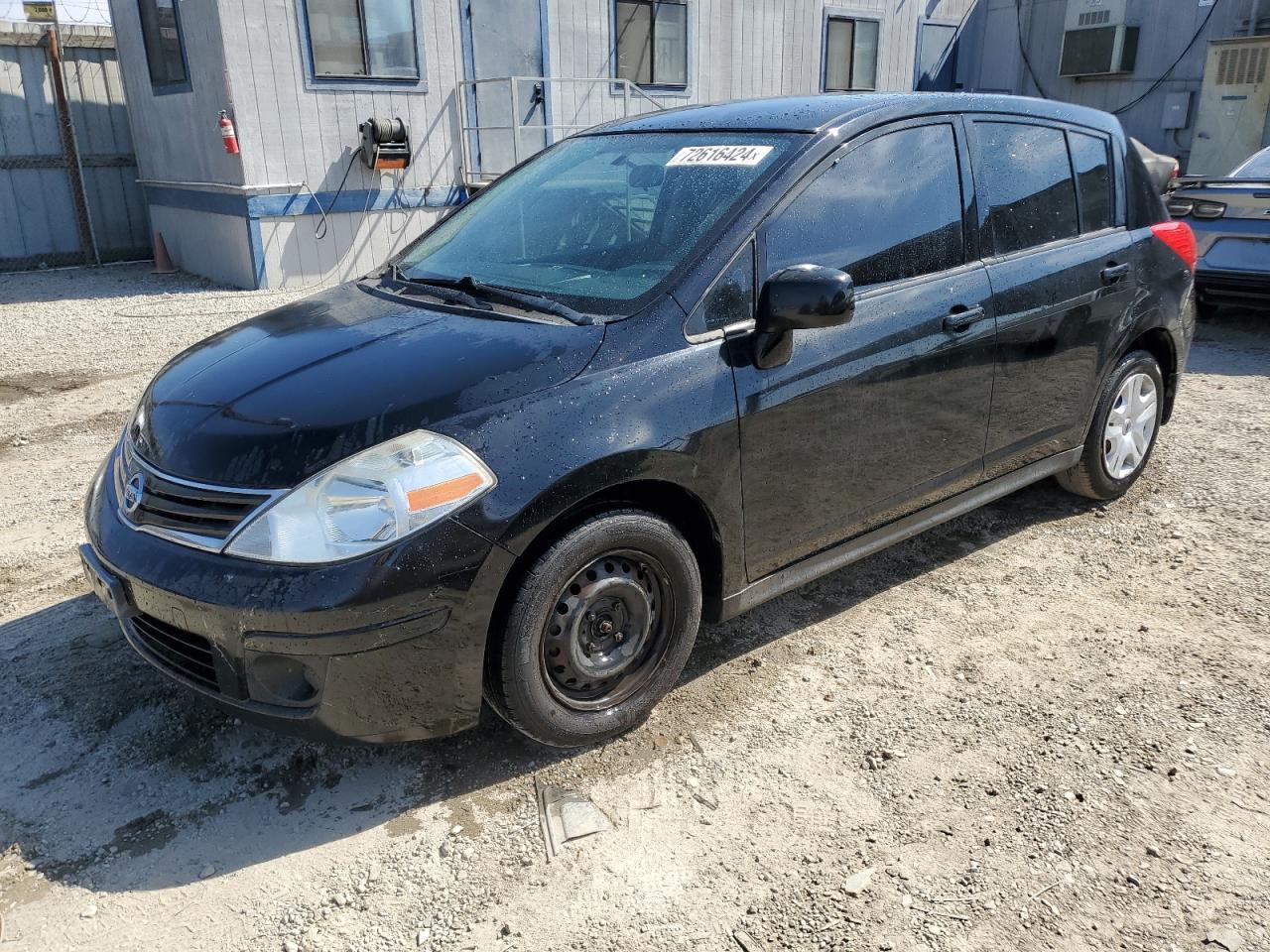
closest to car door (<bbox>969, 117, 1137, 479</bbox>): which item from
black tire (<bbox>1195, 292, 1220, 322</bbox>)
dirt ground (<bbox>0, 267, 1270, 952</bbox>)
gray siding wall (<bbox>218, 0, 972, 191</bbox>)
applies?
dirt ground (<bbox>0, 267, 1270, 952</bbox>)

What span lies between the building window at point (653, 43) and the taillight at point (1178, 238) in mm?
8942

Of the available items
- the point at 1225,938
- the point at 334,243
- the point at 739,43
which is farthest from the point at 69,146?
the point at 1225,938

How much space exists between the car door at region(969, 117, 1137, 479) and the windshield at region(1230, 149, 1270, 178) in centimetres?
460

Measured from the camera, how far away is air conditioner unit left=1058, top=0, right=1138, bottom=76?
52.9 ft

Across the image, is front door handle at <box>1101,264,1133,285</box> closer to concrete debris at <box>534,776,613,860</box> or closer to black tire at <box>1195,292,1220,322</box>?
concrete debris at <box>534,776,613,860</box>

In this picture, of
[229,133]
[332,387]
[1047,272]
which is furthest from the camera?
[229,133]

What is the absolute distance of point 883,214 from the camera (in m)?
3.37

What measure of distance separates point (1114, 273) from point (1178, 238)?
685 millimetres

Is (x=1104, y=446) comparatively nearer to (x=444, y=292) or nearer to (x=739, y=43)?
(x=444, y=292)

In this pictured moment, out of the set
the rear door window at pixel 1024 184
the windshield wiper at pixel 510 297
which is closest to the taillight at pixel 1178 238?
the rear door window at pixel 1024 184

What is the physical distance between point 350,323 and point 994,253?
91.6 inches

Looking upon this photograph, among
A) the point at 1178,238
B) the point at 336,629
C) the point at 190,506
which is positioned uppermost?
the point at 1178,238

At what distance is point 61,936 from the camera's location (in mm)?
2309

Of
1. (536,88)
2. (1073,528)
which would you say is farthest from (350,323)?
(536,88)
